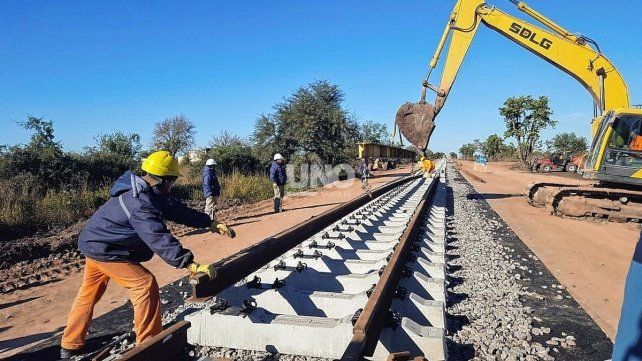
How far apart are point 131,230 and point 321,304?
181 centimetres

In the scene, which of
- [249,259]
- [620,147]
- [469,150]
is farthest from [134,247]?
[469,150]

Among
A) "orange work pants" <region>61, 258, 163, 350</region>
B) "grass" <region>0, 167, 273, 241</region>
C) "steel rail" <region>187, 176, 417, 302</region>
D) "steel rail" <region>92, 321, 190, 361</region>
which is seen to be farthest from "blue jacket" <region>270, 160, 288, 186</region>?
"steel rail" <region>92, 321, 190, 361</region>

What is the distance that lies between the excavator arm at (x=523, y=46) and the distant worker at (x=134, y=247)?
9251mm

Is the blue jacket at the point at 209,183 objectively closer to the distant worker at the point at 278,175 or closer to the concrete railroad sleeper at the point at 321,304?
the distant worker at the point at 278,175

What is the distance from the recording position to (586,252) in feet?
25.7

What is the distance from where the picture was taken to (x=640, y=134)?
10.3 m

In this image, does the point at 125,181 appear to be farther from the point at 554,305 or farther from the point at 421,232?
the point at 421,232

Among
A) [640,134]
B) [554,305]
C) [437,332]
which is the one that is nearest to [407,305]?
[437,332]

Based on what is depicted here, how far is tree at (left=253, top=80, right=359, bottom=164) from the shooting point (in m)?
25.5

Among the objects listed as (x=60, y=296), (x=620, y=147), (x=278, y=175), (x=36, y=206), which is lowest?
(x=60, y=296)

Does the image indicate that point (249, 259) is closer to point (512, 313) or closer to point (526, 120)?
point (512, 313)

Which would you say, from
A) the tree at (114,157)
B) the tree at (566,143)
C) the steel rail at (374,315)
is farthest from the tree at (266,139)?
the tree at (566,143)

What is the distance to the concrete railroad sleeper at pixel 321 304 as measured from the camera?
3.07 metres

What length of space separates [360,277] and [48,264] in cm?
618
